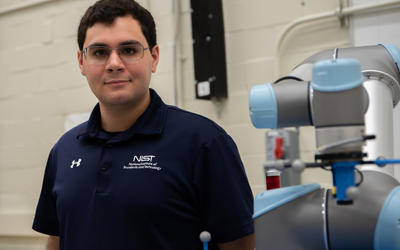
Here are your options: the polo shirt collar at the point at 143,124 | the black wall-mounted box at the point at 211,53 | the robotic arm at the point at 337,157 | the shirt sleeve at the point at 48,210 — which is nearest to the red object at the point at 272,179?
the robotic arm at the point at 337,157

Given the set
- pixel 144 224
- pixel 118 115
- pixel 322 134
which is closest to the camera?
pixel 322 134

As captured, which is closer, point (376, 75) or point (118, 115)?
point (376, 75)

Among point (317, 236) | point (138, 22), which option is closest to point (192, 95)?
point (138, 22)

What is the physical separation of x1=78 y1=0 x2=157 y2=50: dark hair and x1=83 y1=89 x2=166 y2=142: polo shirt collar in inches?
6.0

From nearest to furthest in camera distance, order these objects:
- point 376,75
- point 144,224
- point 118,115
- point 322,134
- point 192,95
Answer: point 322,134, point 376,75, point 144,224, point 118,115, point 192,95

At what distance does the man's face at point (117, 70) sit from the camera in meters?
1.10

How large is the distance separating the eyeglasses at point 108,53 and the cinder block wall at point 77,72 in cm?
91

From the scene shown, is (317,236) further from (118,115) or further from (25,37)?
(25,37)

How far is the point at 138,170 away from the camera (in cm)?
109

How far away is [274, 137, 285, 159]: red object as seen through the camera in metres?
1.51

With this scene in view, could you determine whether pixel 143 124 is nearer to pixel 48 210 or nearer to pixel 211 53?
pixel 48 210

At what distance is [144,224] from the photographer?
1.05 metres

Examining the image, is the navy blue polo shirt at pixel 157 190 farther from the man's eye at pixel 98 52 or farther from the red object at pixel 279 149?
the red object at pixel 279 149

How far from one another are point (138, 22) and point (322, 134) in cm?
64
